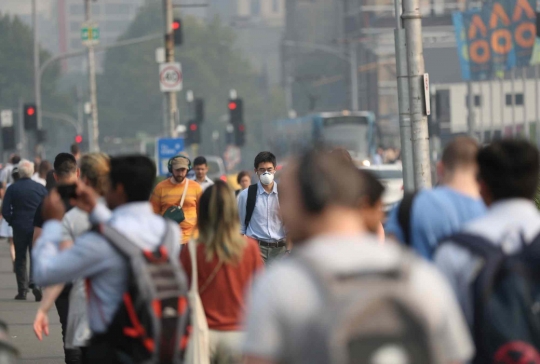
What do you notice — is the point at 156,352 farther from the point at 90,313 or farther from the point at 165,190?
the point at 165,190

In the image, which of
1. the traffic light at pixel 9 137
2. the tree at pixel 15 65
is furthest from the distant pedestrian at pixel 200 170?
the tree at pixel 15 65

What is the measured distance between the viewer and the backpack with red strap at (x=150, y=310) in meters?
4.46

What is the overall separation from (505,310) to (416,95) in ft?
28.4

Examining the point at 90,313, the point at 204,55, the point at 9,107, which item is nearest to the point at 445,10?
the point at 204,55

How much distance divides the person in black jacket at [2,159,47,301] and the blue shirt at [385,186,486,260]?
1059 centimetres

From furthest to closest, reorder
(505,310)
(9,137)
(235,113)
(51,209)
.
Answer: (235,113) < (9,137) < (51,209) < (505,310)

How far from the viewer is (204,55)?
116312 mm

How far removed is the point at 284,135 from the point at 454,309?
54293 mm

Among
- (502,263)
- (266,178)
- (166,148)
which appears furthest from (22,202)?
(502,263)

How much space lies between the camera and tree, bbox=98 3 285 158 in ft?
362

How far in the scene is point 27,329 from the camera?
12609 millimetres

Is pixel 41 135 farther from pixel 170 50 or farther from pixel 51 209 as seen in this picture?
pixel 51 209

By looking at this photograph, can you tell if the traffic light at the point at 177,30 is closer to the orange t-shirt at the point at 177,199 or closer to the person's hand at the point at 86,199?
the orange t-shirt at the point at 177,199

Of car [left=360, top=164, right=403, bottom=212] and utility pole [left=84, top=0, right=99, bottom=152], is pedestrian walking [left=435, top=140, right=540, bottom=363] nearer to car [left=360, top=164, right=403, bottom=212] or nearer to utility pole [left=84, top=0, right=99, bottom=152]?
car [left=360, top=164, right=403, bottom=212]
